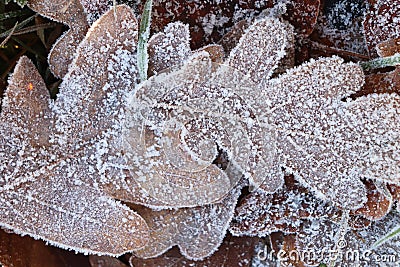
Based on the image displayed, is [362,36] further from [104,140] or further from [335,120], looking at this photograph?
[104,140]

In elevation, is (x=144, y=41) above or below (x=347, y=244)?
above

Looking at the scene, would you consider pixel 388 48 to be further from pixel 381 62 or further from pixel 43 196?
pixel 43 196

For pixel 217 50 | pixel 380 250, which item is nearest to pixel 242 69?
pixel 217 50

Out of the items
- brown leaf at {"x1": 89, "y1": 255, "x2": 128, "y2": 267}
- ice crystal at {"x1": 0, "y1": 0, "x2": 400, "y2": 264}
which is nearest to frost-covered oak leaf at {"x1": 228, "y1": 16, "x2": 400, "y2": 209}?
ice crystal at {"x1": 0, "y1": 0, "x2": 400, "y2": 264}

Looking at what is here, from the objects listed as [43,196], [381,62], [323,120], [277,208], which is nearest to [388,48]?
[381,62]

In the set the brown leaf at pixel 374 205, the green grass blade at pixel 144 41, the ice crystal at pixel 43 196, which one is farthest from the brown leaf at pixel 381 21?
the ice crystal at pixel 43 196

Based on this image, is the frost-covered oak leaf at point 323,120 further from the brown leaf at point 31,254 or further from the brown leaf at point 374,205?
the brown leaf at point 31,254
